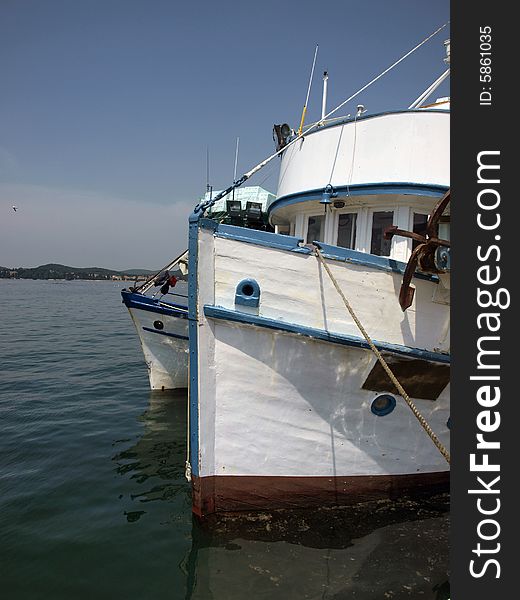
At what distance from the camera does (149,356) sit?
10.4 m

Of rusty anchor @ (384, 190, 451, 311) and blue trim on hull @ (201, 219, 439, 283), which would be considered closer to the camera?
rusty anchor @ (384, 190, 451, 311)

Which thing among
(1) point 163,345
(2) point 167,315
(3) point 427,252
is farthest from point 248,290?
(1) point 163,345

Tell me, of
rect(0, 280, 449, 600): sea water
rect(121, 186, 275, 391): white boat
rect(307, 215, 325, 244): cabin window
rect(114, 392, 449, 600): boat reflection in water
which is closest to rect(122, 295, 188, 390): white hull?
rect(121, 186, 275, 391): white boat

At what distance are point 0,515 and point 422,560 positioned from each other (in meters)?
4.73

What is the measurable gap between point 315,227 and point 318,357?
2424mm

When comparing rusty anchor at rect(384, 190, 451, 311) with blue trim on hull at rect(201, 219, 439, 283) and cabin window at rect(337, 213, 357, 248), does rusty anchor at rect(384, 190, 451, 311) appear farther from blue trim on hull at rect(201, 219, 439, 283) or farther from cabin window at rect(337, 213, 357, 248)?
cabin window at rect(337, 213, 357, 248)

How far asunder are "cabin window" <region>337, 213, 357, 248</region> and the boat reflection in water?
3.29 meters

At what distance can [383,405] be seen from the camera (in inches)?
185

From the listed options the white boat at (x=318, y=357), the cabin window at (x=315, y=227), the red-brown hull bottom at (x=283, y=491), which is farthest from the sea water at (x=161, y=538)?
the cabin window at (x=315, y=227)

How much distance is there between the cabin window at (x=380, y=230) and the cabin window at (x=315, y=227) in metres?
0.76

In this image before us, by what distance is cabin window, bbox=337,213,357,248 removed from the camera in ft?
18.4

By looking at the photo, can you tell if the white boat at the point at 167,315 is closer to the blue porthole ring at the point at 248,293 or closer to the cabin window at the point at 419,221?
the cabin window at the point at 419,221

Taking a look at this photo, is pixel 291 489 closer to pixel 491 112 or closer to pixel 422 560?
pixel 422 560

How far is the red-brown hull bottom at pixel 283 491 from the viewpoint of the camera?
4.53 meters
